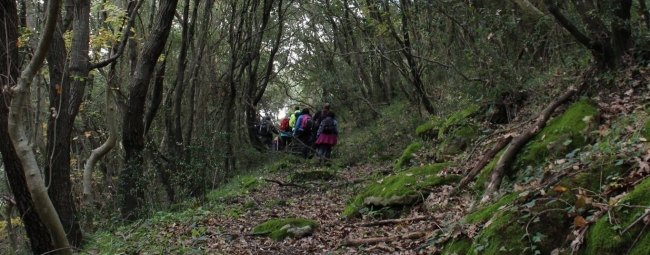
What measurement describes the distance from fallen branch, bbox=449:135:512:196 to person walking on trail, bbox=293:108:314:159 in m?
9.22

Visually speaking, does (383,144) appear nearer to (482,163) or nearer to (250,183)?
(250,183)

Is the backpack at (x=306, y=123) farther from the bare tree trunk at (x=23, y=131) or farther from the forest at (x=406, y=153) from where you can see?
the bare tree trunk at (x=23, y=131)

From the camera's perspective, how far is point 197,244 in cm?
706

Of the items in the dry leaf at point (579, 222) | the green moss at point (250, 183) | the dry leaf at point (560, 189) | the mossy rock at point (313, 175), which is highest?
the dry leaf at point (560, 189)

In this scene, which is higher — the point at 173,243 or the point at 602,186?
the point at 602,186

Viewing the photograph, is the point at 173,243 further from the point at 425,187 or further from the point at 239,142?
the point at 239,142

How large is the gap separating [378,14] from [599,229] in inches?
500

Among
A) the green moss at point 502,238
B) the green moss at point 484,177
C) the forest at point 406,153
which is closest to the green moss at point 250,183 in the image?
the forest at point 406,153

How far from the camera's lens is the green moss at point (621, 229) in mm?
3619

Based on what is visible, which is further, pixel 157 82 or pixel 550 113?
pixel 157 82

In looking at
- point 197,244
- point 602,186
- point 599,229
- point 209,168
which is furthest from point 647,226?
point 209,168

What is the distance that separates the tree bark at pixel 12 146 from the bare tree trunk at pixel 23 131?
4.53 ft

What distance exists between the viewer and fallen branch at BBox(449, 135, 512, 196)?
7401mm

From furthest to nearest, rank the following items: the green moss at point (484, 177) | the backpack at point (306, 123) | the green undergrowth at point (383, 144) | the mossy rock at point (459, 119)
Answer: the backpack at point (306, 123) < the green undergrowth at point (383, 144) < the mossy rock at point (459, 119) < the green moss at point (484, 177)
